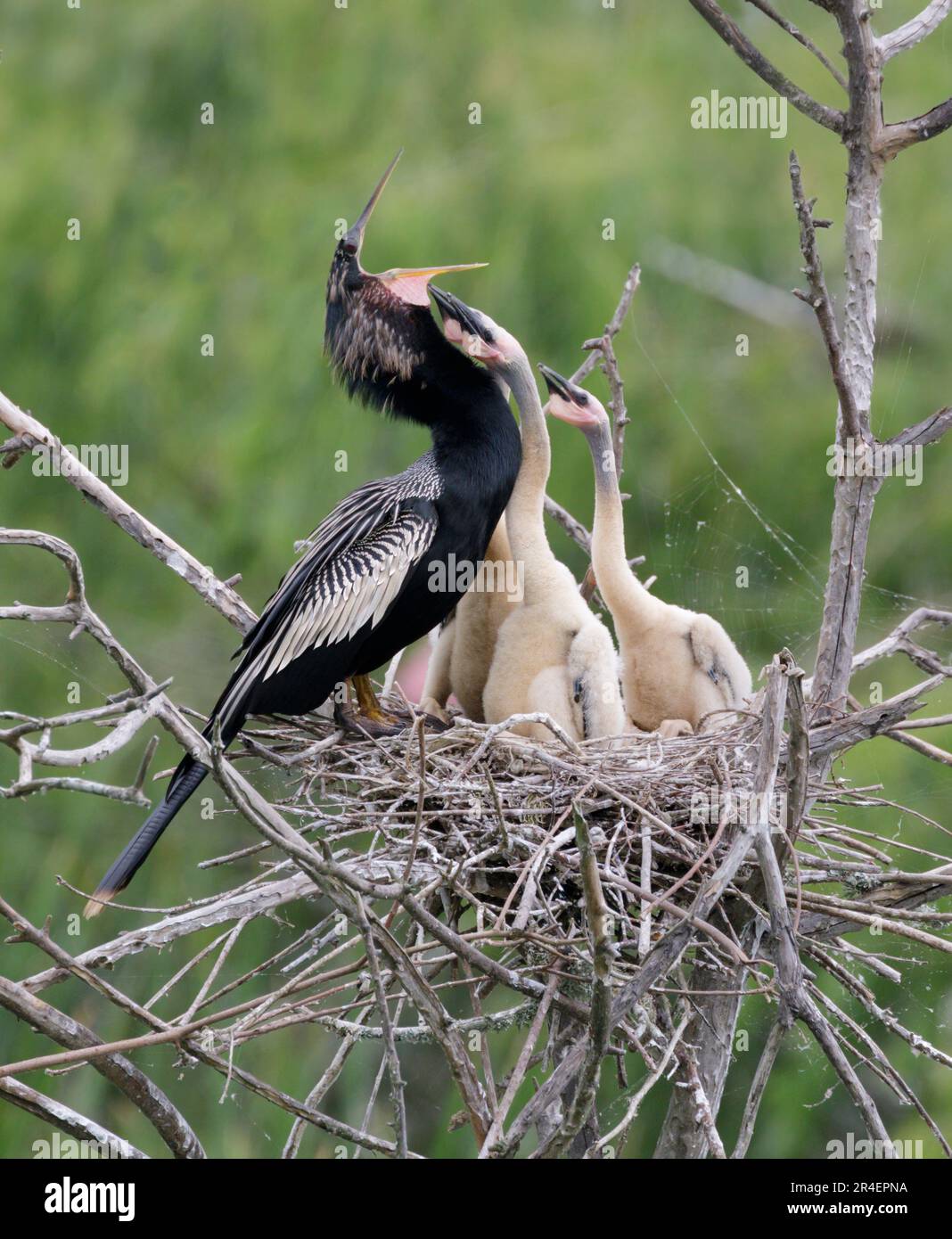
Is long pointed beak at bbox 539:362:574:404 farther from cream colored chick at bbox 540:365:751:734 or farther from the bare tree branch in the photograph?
the bare tree branch

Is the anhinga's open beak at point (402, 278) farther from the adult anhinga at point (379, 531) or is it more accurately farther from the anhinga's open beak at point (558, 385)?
the anhinga's open beak at point (558, 385)

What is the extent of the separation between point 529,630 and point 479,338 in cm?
88

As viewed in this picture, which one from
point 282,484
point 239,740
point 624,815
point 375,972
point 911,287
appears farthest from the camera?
point 911,287

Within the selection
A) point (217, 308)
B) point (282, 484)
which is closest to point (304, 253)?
point (217, 308)

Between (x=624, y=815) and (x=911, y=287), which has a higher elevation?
(x=911, y=287)

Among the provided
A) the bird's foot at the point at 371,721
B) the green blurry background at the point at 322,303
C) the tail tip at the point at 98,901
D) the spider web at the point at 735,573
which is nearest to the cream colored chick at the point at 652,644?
the bird's foot at the point at 371,721

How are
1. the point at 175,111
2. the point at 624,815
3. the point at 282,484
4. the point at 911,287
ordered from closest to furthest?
the point at 624,815
the point at 282,484
the point at 911,287
the point at 175,111

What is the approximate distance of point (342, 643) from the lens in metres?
3.59

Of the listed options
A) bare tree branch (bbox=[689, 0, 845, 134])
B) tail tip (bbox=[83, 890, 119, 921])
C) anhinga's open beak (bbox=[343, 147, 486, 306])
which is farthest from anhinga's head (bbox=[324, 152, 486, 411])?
tail tip (bbox=[83, 890, 119, 921])

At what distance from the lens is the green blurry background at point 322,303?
7.41 meters

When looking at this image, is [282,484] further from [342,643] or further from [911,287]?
[342,643]

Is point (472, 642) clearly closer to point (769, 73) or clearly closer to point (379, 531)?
point (379, 531)

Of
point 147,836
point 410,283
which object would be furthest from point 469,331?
point 147,836

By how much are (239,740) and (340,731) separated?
0.78ft
